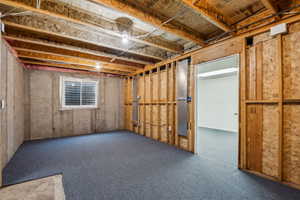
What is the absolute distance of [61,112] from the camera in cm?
501

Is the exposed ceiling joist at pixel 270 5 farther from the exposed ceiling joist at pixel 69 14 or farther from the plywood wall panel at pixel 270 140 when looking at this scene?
the exposed ceiling joist at pixel 69 14

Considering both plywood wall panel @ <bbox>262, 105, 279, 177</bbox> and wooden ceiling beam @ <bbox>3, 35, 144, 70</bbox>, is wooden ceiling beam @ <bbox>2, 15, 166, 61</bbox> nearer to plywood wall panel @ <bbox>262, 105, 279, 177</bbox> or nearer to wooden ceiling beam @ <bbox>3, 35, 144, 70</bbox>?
wooden ceiling beam @ <bbox>3, 35, 144, 70</bbox>

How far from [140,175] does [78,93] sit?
433cm

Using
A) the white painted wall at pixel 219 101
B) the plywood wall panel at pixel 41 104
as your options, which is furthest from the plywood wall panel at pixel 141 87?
the plywood wall panel at pixel 41 104

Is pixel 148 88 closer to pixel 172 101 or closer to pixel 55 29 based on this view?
pixel 172 101

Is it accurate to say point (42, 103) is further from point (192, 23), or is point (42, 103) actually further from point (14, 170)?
point (192, 23)

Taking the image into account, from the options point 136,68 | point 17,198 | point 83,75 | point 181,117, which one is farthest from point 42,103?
point 181,117

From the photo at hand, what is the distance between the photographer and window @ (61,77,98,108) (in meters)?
5.11

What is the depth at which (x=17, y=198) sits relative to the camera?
68.2 inches

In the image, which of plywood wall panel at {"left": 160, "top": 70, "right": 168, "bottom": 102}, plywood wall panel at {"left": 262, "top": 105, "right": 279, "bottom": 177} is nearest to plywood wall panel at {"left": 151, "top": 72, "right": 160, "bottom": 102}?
plywood wall panel at {"left": 160, "top": 70, "right": 168, "bottom": 102}

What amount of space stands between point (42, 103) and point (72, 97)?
923 millimetres

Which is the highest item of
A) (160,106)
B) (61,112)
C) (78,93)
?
(78,93)

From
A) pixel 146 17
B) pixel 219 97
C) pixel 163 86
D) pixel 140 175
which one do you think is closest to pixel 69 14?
pixel 146 17

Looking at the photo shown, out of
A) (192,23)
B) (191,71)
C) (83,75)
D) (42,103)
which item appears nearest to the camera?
(192,23)
